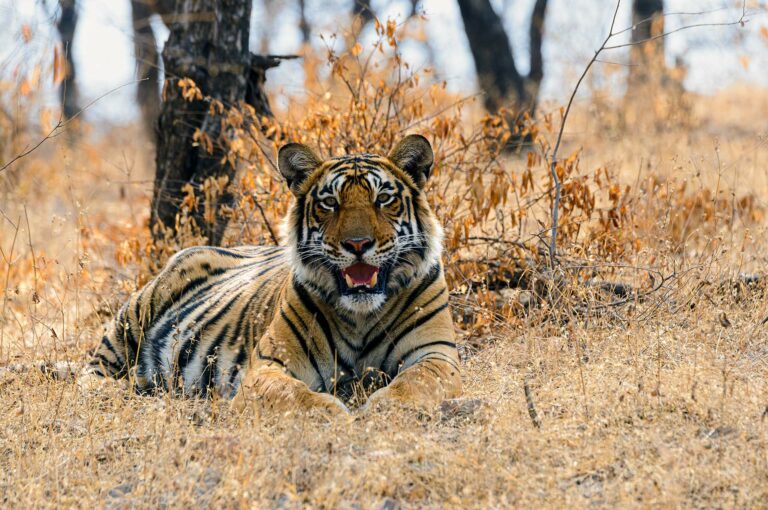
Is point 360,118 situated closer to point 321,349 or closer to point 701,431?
point 321,349

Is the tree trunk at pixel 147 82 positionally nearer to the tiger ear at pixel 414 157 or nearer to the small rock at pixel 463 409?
the tiger ear at pixel 414 157

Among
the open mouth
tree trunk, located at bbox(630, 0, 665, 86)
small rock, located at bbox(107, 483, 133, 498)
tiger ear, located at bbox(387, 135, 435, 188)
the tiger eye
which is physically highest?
tree trunk, located at bbox(630, 0, 665, 86)

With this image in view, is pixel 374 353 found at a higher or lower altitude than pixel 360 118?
lower

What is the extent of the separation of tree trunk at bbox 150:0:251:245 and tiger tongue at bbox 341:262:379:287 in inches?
116

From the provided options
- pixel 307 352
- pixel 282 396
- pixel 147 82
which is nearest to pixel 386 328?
pixel 307 352

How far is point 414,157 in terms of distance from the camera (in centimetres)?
492

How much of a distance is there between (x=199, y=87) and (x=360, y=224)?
330 centimetres

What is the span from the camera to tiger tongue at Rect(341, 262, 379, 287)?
4516mm

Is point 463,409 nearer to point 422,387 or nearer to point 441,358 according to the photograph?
point 422,387

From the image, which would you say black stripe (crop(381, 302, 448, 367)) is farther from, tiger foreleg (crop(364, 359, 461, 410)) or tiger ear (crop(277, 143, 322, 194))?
tiger ear (crop(277, 143, 322, 194))

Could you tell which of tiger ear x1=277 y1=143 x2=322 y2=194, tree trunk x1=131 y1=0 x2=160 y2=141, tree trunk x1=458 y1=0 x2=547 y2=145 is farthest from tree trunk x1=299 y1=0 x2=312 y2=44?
tiger ear x1=277 y1=143 x2=322 y2=194

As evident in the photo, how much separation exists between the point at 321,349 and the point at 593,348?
1388 millimetres

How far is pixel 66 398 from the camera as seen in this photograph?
4641 mm

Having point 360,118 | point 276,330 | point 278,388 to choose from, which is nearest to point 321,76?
point 360,118
